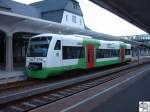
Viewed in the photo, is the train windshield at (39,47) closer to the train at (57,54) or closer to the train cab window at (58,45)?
the train at (57,54)

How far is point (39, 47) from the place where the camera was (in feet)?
58.7

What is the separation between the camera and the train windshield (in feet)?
57.2

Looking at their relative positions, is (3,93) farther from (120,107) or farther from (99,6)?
(99,6)

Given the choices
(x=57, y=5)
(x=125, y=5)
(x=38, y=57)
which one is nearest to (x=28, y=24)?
(x=38, y=57)

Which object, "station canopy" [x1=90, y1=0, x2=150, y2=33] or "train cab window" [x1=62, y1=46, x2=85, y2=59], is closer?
"station canopy" [x1=90, y1=0, x2=150, y2=33]

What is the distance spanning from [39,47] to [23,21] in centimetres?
573

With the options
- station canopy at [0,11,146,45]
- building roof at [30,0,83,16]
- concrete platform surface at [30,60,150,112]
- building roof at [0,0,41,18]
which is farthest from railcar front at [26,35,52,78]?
building roof at [30,0,83,16]

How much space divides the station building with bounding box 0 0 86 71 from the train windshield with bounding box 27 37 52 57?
10.9 ft

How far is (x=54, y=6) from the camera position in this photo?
2025 inches

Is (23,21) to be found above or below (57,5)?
below

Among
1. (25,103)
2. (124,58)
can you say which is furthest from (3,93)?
(124,58)

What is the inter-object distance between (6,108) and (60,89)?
4.92 metres

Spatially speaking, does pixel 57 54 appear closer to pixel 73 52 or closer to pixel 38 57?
pixel 38 57

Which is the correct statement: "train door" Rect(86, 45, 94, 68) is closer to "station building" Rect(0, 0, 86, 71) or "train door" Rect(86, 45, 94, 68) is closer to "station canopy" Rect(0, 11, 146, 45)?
"station canopy" Rect(0, 11, 146, 45)
